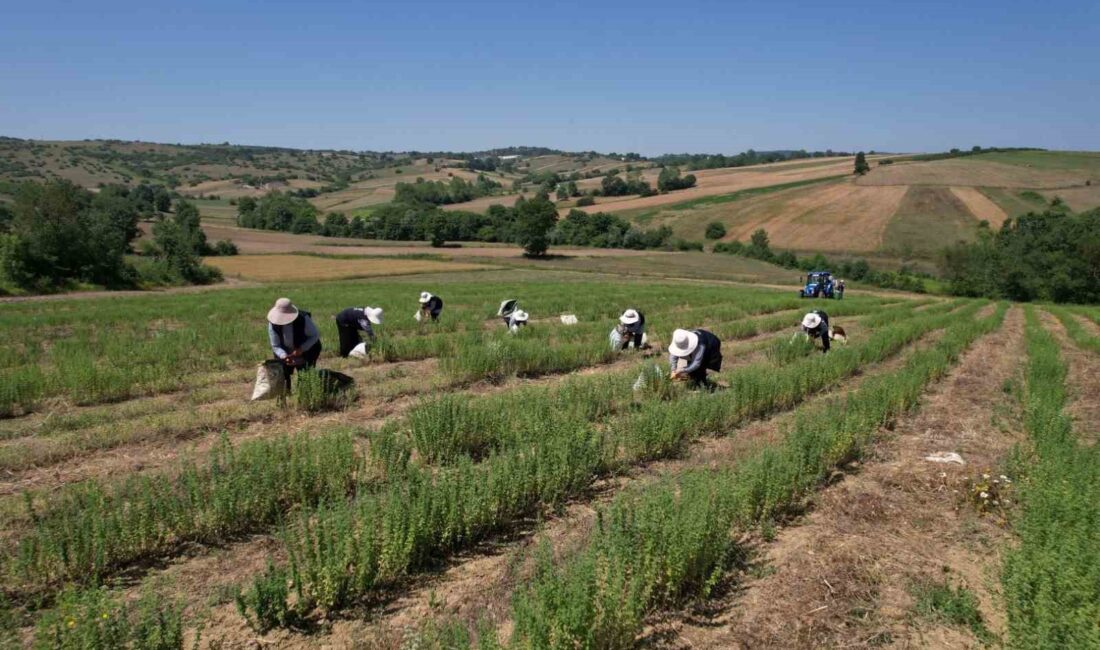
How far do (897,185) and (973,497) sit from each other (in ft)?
310

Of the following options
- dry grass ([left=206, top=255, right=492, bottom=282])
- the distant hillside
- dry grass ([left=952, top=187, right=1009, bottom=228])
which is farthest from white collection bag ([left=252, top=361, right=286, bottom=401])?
dry grass ([left=952, top=187, right=1009, bottom=228])

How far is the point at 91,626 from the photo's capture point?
3383mm

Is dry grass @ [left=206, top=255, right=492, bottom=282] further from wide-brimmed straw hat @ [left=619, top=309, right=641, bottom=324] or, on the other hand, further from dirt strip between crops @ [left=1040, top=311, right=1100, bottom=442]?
dirt strip between crops @ [left=1040, top=311, right=1100, bottom=442]

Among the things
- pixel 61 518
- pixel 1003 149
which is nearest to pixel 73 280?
pixel 61 518

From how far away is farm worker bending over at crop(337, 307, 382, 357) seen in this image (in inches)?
460

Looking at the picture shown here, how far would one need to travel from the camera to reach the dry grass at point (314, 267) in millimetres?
46344

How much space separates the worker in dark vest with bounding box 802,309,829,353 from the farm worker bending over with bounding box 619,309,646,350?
3.59 m

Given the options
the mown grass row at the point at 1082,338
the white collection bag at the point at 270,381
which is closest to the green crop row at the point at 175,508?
the white collection bag at the point at 270,381

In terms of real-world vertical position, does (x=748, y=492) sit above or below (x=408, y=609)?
above

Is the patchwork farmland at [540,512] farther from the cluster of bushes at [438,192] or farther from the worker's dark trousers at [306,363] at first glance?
the cluster of bushes at [438,192]

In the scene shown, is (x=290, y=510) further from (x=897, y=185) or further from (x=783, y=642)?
(x=897, y=185)

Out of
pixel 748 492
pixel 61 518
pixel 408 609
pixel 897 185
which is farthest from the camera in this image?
pixel 897 185

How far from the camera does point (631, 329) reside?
13656mm

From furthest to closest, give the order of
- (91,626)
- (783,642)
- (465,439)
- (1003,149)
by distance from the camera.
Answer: (1003,149) → (465,439) → (783,642) → (91,626)
